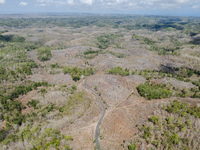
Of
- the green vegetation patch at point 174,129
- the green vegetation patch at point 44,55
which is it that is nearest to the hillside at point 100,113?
the green vegetation patch at point 174,129

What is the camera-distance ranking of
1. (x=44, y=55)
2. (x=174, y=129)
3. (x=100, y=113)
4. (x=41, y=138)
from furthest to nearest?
(x=44, y=55)
(x=100, y=113)
(x=174, y=129)
(x=41, y=138)

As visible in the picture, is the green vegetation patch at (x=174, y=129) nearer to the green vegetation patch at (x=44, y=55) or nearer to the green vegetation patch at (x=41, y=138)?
the green vegetation patch at (x=41, y=138)

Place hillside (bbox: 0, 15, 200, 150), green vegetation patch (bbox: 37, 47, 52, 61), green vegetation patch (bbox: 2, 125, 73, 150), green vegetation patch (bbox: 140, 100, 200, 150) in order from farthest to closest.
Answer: green vegetation patch (bbox: 37, 47, 52, 61) → hillside (bbox: 0, 15, 200, 150) → green vegetation patch (bbox: 140, 100, 200, 150) → green vegetation patch (bbox: 2, 125, 73, 150)

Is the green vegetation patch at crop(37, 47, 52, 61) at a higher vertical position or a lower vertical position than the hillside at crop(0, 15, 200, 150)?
higher

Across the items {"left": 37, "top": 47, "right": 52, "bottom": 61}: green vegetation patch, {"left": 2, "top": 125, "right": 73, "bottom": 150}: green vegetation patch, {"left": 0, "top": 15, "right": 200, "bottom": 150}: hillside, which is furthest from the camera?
{"left": 37, "top": 47, "right": 52, "bottom": 61}: green vegetation patch

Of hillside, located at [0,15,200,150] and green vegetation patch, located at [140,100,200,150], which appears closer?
green vegetation patch, located at [140,100,200,150]

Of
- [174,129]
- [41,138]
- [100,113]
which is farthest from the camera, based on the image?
[100,113]

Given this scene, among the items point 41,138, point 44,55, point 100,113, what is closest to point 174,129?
point 100,113

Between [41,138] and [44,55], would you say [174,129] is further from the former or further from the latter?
[44,55]

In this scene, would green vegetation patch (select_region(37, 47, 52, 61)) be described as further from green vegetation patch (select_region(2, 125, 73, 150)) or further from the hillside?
green vegetation patch (select_region(2, 125, 73, 150))

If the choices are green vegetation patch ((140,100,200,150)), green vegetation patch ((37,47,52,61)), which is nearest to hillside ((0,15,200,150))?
green vegetation patch ((140,100,200,150))

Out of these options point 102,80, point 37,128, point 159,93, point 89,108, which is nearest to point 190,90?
point 159,93
